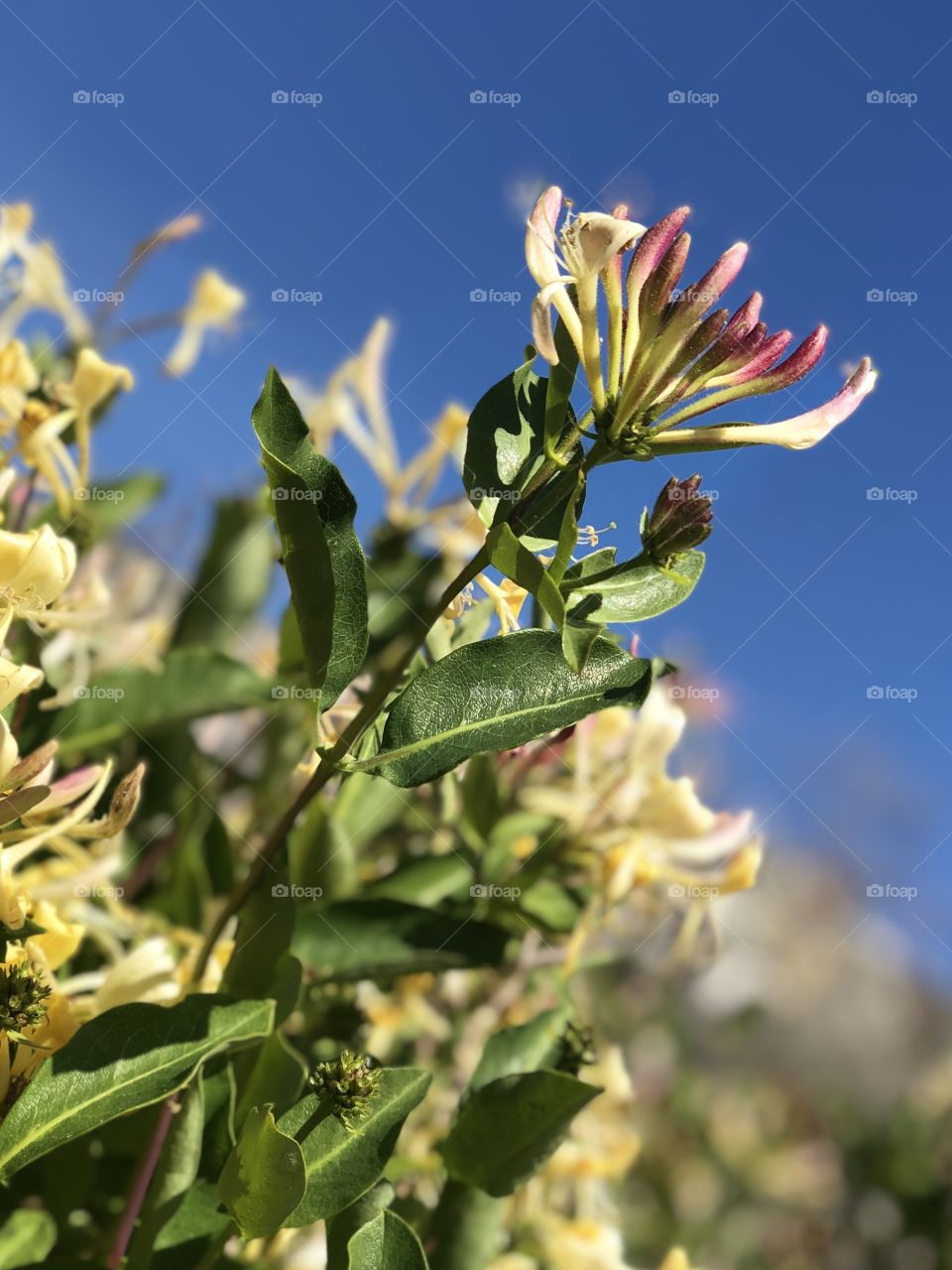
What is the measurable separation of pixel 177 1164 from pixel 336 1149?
0.10 metres

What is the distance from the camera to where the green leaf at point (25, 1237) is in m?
0.65

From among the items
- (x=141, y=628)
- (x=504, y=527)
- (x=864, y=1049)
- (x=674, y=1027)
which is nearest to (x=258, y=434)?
(x=504, y=527)

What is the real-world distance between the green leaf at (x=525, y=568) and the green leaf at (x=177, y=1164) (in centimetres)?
28

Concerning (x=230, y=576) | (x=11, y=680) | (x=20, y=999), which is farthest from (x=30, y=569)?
(x=230, y=576)

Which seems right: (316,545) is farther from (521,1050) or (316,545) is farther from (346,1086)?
(521,1050)

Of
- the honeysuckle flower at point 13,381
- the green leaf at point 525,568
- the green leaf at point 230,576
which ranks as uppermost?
the green leaf at point 525,568

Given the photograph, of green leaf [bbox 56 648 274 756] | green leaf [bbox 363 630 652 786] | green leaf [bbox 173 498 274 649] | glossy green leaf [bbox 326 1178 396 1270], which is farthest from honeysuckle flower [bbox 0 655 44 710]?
green leaf [bbox 173 498 274 649]

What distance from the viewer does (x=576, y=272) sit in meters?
0.56

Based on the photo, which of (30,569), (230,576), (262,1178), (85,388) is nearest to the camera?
(262,1178)

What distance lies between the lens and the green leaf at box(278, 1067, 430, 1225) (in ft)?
1.70

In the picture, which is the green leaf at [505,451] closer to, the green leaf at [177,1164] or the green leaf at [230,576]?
the green leaf at [177,1164]

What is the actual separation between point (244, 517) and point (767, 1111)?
1.99 metres

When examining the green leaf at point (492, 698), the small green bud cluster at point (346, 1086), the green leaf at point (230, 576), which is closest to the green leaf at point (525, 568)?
the green leaf at point (492, 698)

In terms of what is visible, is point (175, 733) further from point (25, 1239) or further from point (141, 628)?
point (25, 1239)
